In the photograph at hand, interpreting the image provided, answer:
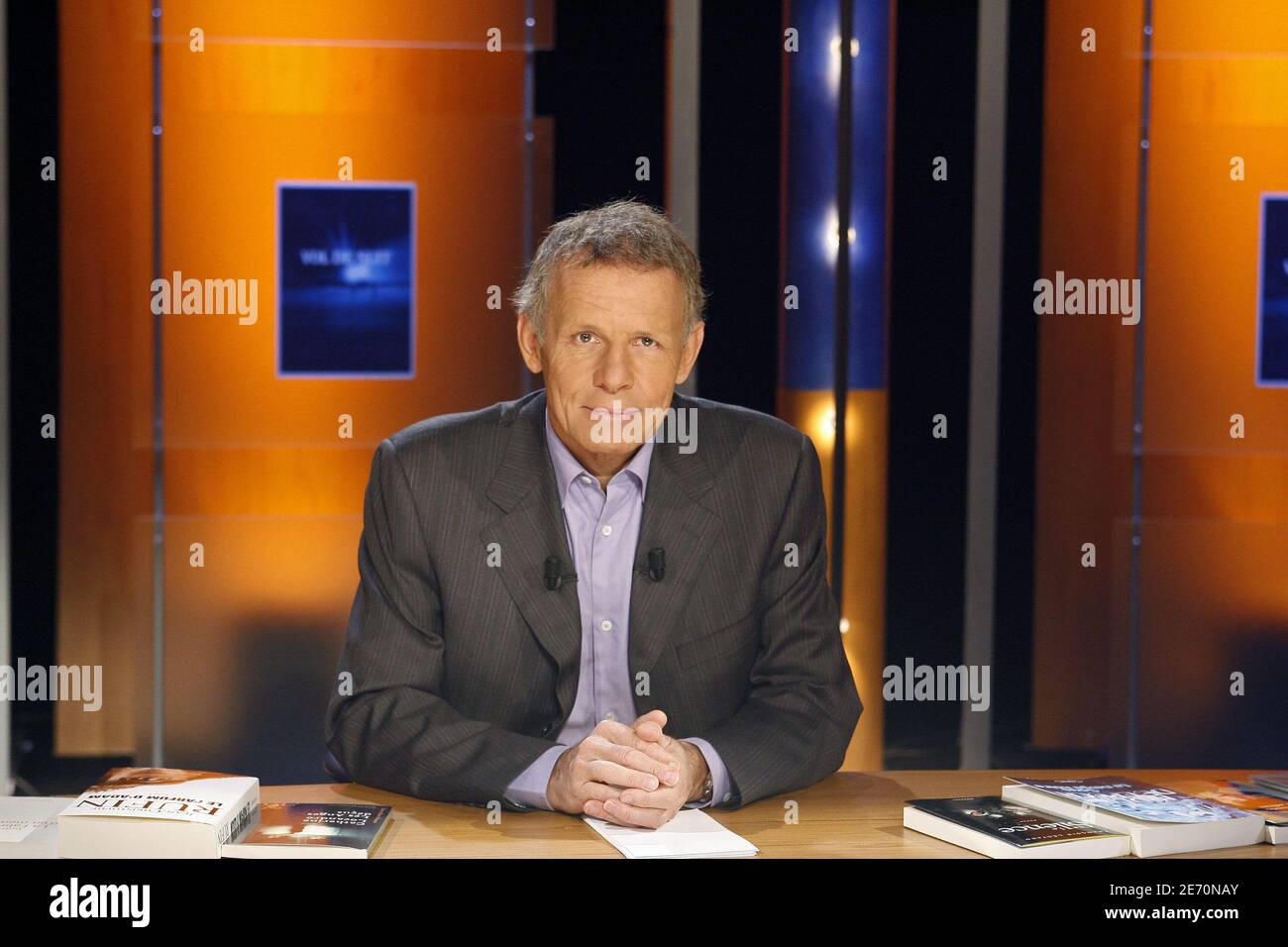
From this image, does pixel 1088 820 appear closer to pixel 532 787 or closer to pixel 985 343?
pixel 532 787

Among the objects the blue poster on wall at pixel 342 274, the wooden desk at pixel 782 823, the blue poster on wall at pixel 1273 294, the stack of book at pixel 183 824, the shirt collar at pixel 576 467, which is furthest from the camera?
the blue poster on wall at pixel 1273 294

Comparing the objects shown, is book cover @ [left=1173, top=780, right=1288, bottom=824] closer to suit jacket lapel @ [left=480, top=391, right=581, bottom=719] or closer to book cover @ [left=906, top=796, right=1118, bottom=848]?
book cover @ [left=906, top=796, right=1118, bottom=848]

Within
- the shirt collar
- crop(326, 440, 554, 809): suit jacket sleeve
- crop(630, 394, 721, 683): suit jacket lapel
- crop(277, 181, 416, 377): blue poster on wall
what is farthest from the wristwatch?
crop(277, 181, 416, 377): blue poster on wall

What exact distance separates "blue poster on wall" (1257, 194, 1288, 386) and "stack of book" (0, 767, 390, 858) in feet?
13.2

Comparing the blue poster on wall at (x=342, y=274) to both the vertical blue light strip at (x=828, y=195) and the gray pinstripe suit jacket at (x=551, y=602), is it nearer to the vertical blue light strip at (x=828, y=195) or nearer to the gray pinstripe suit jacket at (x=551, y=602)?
the vertical blue light strip at (x=828, y=195)

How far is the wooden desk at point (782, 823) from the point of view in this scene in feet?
5.91

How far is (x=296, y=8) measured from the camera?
454 centimetres

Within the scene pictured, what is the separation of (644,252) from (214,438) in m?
2.63

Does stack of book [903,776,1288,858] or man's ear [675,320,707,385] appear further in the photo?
man's ear [675,320,707,385]

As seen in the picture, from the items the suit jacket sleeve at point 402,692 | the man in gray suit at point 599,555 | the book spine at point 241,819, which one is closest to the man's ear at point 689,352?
the man in gray suit at point 599,555

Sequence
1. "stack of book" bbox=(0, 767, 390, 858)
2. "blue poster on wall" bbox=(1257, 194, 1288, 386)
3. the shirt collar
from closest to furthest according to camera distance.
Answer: "stack of book" bbox=(0, 767, 390, 858) → the shirt collar → "blue poster on wall" bbox=(1257, 194, 1288, 386)

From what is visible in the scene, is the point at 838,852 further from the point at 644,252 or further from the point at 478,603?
the point at 644,252

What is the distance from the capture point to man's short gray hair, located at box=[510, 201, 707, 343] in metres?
2.41

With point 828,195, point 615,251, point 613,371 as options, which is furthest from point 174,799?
point 828,195
